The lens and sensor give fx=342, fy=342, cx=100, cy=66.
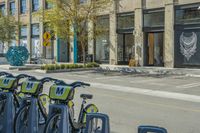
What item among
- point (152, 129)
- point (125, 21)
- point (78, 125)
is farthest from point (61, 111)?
point (125, 21)

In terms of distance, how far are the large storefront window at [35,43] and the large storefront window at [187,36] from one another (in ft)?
63.6

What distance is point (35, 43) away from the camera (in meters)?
40.9

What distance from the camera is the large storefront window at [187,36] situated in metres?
23.8

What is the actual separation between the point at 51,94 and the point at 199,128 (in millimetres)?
3776

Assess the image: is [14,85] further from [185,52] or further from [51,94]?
[185,52]

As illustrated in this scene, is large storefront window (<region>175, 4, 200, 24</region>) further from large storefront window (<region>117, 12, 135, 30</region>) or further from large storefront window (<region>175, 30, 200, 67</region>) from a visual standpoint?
large storefront window (<region>117, 12, 135, 30</region>)

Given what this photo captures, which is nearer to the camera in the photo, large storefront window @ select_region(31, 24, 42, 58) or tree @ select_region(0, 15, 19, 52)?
tree @ select_region(0, 15, 19, 52)

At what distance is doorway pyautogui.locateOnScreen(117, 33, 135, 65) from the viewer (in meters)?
29.1

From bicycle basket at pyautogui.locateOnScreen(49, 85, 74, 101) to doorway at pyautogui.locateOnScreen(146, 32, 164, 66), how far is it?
21.8m

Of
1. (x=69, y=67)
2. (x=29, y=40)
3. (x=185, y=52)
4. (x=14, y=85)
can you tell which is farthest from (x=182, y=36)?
(x=29, y=40)

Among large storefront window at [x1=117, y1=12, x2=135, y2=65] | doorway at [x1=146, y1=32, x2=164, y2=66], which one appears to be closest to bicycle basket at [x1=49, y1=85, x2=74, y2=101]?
doorway at [x1=146, y1=32, x2=164, y2=66]

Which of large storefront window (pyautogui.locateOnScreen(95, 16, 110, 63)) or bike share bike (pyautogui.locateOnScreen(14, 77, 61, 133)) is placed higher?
large storefront window (pyautogui.locateOnScreen(95, 16, 110, 63))

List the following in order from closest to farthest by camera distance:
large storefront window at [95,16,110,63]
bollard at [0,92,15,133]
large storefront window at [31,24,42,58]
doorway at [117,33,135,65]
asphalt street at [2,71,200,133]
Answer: bollard at [0,92,15,133] < asphalt street at [2,71,200,133] < doorway at [117,33,135,65] < large storefront window at [95,16,110,63] < large storefront window at [31,24,42,58]

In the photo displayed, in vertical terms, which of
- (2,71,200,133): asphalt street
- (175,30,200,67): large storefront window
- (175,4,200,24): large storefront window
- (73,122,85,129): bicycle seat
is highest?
(175,4,200,24): large storefront window
